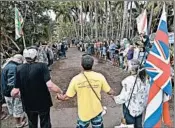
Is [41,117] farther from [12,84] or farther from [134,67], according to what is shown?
[134,67]

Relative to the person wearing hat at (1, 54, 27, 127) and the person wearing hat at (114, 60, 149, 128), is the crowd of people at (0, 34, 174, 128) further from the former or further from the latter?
the person wearing hat at (1, 54, 27, 127)

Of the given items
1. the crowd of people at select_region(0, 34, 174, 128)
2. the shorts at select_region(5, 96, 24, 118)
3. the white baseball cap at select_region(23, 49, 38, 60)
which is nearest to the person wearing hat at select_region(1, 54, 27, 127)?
the shorts at select_region(5, 96, 24, 118)

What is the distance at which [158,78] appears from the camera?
3525mm

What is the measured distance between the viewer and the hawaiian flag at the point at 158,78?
3529 millimetres

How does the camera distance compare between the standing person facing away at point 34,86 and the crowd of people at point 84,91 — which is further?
the standing person facing away at point 34,86

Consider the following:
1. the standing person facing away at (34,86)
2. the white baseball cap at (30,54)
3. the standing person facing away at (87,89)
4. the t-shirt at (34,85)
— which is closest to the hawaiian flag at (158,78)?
the standing person facing away at (87,89)

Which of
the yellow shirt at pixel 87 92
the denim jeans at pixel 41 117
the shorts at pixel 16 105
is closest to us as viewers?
the yellow shirt at pixel 87 92

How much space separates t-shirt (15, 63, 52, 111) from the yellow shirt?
15.6 inches

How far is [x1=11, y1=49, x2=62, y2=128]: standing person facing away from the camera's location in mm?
3693

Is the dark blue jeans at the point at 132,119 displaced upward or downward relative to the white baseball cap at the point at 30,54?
downward

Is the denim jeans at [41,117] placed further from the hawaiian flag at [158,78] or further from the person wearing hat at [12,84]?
the hawaiian flag at [158,78]

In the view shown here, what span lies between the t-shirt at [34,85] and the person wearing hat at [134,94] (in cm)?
88

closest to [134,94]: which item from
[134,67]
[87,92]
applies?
[134,67]

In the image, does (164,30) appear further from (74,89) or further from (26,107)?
(26,107)
